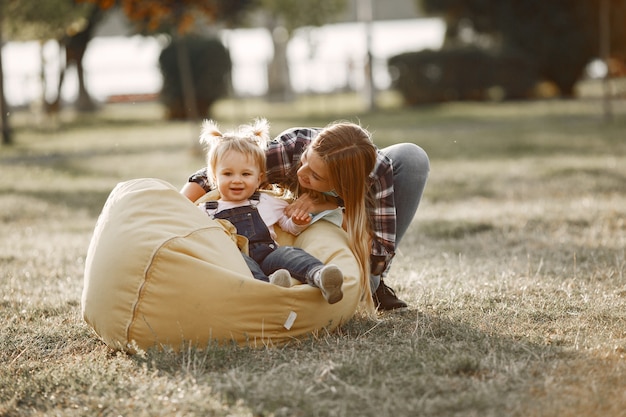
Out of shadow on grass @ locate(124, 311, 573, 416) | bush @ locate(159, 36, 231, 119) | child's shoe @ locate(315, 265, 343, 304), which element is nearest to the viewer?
shadow on grass @ locate(124, 311, 573, 416)

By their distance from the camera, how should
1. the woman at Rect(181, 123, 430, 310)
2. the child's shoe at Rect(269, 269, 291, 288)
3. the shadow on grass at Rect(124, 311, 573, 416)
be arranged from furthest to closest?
the woman at Rect(181, 123, 430, 310) < the child's shoe at Rect(269, 269, 291, 288) < the shadow on grass at Rect(124, 311, 573, 416)

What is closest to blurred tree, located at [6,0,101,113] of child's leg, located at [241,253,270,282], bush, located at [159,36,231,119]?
bush, located at [159,36,231,119]

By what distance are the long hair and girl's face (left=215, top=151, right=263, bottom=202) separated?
34 cm

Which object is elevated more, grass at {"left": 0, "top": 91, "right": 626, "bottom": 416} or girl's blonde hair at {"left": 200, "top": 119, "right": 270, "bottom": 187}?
girl's blonde hair at {"left": 200, "top": 119, "right": 270, "bottom": 187}

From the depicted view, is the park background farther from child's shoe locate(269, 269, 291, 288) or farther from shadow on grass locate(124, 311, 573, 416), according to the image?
child's shoe locate(269, 269, 291, 288)

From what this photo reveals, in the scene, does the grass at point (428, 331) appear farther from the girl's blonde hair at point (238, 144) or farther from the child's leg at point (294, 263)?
the girl's blonde hair at point (238, 144)

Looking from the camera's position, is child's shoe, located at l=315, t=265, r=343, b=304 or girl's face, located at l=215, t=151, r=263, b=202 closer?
child's shoe, located at l=315, t=265, r=343, b=304

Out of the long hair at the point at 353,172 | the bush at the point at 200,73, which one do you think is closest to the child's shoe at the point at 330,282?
the long hair at the point at 353,172

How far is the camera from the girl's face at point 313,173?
408cm

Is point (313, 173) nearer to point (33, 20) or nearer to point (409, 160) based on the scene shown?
point (409, 160)

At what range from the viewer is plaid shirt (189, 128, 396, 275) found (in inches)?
167

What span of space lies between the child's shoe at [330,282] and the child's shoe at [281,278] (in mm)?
146

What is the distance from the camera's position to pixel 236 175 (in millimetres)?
4184

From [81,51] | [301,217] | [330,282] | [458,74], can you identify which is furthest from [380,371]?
[81,51]
